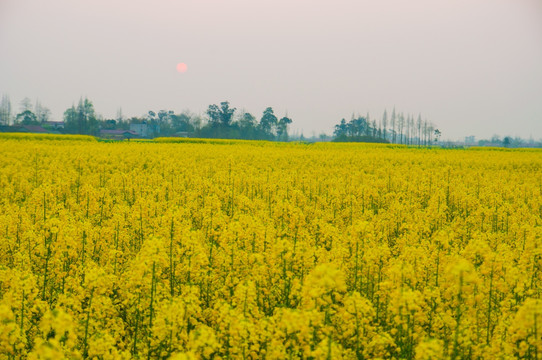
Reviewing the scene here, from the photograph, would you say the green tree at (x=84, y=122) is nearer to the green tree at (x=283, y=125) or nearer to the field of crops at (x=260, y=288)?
the green tree at (x=283, y=125)

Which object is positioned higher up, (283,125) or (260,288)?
(283,125)

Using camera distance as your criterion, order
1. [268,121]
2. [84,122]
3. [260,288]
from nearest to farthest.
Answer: [260,288] → [84,122] → [268,121]

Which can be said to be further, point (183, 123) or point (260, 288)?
point (183, 123)

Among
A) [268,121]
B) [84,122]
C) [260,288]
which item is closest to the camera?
[260,288]

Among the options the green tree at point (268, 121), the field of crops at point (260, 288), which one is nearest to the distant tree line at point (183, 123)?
the green tree at point (268, 121)

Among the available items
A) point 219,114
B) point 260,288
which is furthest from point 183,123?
point 260,288

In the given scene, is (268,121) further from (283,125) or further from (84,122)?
(84,122)

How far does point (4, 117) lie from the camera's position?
140875 mm

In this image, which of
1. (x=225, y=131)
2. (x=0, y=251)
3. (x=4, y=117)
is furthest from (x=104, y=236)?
(x=4, y=117)

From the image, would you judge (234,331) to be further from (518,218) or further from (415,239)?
(518,218)

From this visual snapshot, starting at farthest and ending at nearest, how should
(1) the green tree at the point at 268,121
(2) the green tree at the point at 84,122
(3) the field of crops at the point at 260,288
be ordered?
(1) the green tree at the point at 268,121 → (2) the green tree at the point at 84,122 → (3) the field of crops at the point at 260,288

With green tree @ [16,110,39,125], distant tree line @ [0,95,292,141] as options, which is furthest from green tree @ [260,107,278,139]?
green tree @ [16,110,39,125]

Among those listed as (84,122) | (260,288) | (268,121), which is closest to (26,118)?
(84,122)

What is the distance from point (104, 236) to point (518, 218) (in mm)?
10577
